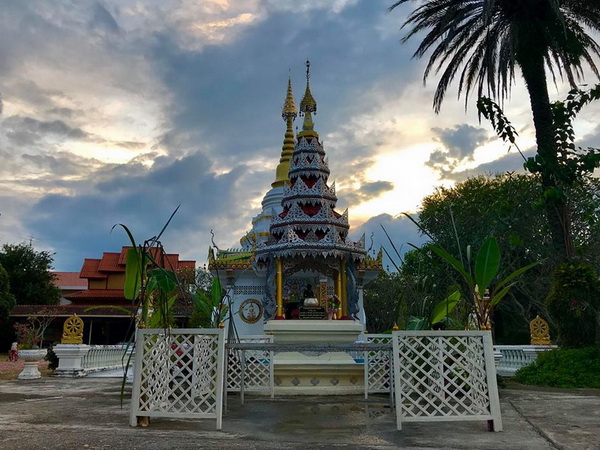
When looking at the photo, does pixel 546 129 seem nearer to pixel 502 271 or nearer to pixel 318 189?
pixel 318 189

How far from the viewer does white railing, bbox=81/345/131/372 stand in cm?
1551

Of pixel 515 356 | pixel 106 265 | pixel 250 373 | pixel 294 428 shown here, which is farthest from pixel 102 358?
pixel 106 265

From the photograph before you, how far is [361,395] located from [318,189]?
703cm

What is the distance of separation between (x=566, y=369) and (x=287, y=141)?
55.6ft

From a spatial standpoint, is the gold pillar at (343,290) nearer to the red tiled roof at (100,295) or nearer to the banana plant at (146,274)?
the banana plant at (146,274)

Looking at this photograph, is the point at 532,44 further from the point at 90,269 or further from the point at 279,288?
the point at 90,269

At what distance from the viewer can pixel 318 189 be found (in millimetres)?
15375

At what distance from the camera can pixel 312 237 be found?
1448 cm

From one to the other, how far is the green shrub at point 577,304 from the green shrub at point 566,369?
51cm

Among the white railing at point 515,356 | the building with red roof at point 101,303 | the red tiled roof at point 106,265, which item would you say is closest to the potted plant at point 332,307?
the white railing at point 515,356

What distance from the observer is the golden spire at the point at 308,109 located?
16422 mm

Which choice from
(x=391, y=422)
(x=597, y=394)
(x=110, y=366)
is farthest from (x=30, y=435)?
(x=110, y=366)

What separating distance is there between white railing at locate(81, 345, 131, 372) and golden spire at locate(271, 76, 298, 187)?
1057 centimetres

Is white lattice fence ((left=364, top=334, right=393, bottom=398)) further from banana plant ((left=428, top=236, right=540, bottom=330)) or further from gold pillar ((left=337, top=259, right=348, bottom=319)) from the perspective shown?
gold pillar ((left=337, top=259, right=348, bottom=319))
